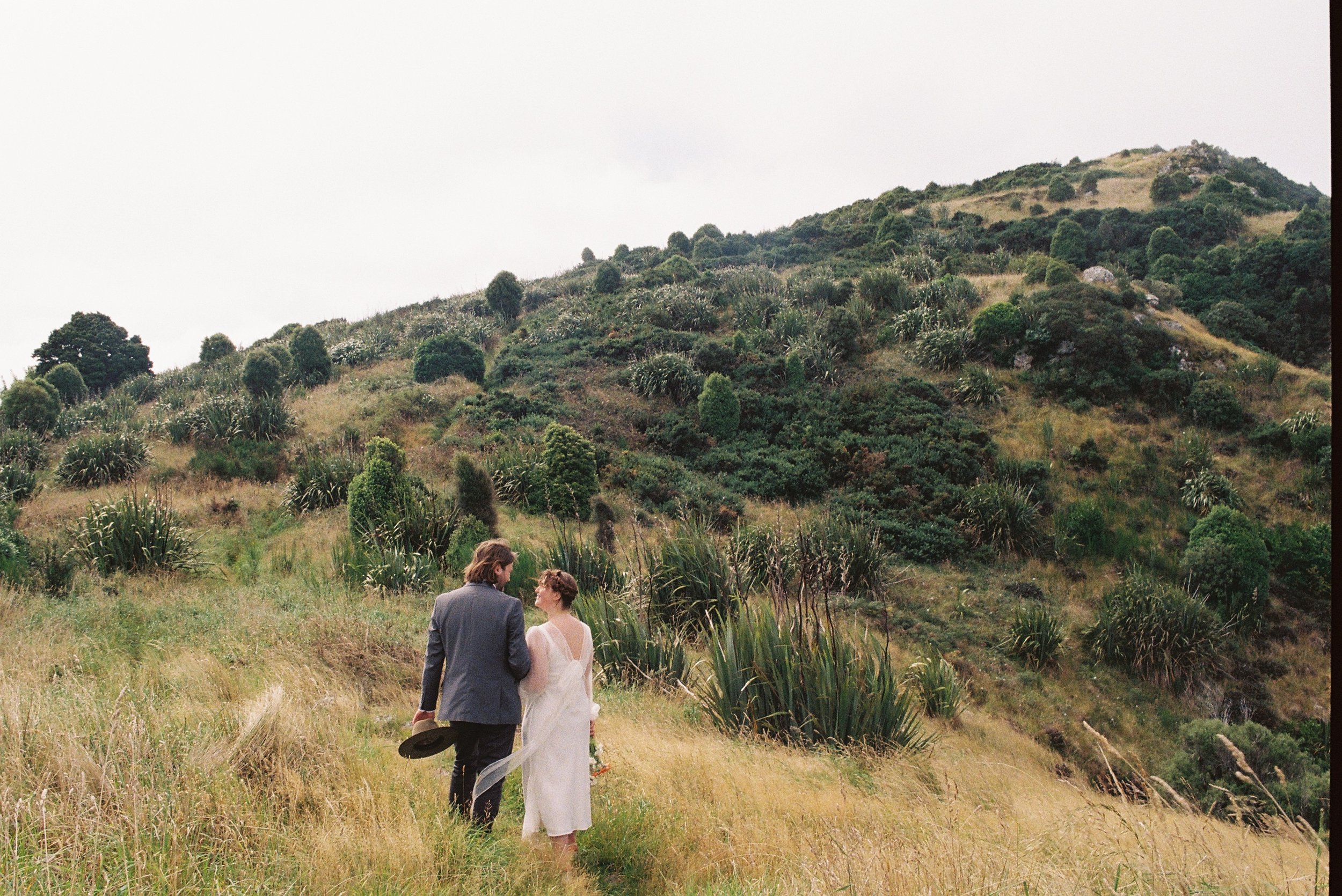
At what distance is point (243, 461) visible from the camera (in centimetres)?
1566

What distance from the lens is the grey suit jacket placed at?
370 cm

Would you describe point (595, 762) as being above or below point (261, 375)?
below

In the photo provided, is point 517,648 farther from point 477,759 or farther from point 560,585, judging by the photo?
point 477,759

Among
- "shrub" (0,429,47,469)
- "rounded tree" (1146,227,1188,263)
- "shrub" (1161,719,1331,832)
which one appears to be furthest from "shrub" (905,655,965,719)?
"rounded tree" (1146,227,1188,263)

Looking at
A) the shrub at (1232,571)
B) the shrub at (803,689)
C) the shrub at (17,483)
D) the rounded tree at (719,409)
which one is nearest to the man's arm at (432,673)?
the shrub at (803,689)

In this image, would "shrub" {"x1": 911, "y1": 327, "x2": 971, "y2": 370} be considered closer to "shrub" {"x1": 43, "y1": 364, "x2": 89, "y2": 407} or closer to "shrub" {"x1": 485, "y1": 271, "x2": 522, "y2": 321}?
"shrub" {"x1": 485, "y1": 271, "x2": 522, "y2": 321}

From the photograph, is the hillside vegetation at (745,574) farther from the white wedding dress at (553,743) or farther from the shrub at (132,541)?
the white wedding dress at (553,743)

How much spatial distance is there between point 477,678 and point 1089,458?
18.3m

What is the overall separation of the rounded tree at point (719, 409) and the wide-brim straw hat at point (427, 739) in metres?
16.4

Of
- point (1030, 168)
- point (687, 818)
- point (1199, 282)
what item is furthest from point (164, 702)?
point (1030, 168)

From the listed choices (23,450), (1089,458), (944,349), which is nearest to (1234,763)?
(1089,458)

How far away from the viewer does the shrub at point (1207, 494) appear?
16.2m

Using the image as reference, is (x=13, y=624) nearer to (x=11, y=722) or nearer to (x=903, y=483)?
(x=11, y=722)

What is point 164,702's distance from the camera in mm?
4605
